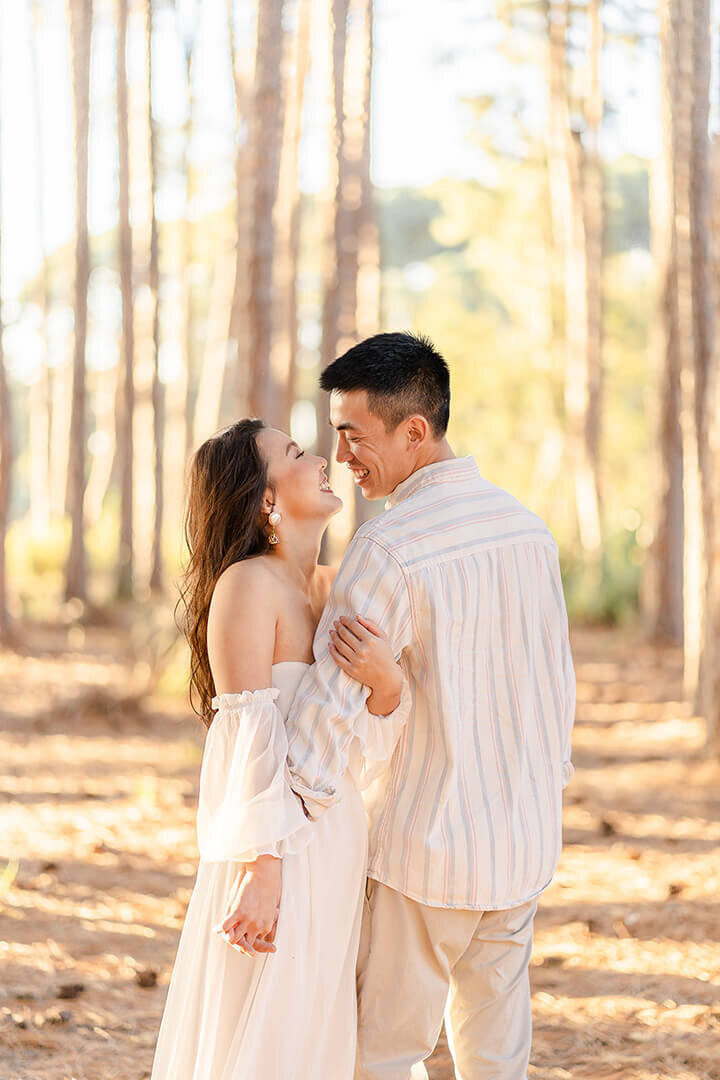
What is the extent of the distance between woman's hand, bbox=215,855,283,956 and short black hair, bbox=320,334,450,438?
93 cm

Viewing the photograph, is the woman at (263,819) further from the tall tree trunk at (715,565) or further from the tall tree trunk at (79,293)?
the tall tree trunk at (79,293)

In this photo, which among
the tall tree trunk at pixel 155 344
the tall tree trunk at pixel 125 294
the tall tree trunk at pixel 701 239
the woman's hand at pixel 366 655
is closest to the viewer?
the woman's hand at pixel 366 655

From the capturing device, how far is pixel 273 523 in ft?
8.52

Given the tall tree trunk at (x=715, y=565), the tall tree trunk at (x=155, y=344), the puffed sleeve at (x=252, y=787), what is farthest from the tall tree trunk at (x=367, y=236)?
the puffed sleeve at (x=252, y=787)

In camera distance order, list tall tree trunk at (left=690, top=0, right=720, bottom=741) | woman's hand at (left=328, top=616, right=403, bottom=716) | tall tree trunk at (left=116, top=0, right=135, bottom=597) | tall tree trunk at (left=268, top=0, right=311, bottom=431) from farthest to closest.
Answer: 1. tall tree trunk at (left=116, top=0, right=135, bottom=597)
2. tall tree trunk at (left=268, top=0, right=311, bottom=431)
3. tall tree trunk at (left=690, top=0, right=720, bottom=741)
4. woman's hand at (left=328, top=616, right=403, bottom=716)

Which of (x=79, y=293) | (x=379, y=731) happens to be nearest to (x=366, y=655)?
(x=379, y=731)

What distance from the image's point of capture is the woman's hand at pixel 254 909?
7.77 ft

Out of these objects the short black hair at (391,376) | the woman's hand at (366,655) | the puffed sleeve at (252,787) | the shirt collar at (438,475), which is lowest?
the puffed sleeve at (252,787)

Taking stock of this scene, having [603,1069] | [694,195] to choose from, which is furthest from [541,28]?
[603,1069]

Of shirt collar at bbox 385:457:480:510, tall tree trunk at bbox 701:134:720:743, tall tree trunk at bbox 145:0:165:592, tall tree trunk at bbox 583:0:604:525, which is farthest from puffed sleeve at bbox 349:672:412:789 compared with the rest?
tall tree trunk at bbox 583:0:604:525

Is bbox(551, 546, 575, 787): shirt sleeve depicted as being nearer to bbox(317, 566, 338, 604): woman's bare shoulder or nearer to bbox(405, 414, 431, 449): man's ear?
bbox(405, 414, 431, 449): man's ear

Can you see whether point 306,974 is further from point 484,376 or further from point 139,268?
point 484,376

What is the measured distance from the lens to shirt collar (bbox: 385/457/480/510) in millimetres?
2512

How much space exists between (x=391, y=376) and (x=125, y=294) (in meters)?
12.4
